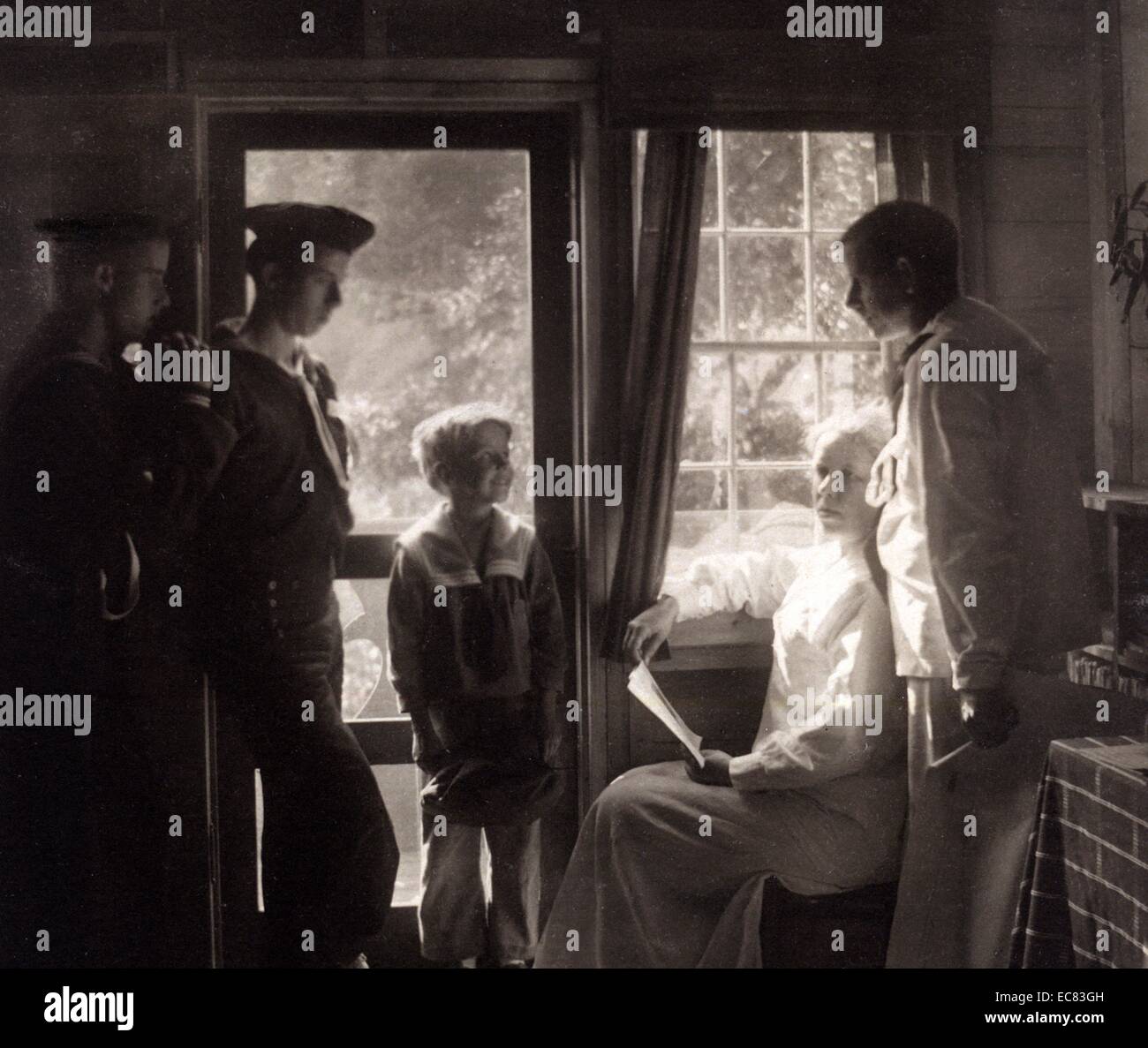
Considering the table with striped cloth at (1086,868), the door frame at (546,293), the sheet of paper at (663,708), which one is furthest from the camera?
the sheet of paper at (663,708)

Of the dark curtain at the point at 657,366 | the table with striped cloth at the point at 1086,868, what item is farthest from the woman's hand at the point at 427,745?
the table with striped cloth at the point at 1086,868

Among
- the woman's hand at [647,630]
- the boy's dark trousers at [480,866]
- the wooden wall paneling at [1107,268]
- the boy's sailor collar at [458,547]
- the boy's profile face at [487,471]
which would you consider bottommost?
the boy's dark trousers at [480,866]

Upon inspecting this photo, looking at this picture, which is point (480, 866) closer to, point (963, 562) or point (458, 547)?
point (458, 547)

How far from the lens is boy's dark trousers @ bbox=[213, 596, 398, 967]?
2.47 meters

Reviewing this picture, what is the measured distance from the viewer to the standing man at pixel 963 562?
2.43 m

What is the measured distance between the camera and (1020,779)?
2488 millimetres

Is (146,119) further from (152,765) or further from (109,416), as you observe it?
(152,765)

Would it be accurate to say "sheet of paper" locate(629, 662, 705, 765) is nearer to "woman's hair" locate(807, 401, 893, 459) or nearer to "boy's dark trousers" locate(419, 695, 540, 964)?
"boy's dark trousers" locate(419, 695, 540, 964)

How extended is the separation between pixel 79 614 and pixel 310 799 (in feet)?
2.17

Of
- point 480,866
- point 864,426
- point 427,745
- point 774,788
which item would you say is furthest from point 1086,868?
point 427,745

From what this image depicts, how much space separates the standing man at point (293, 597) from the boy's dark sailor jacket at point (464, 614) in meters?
0.15

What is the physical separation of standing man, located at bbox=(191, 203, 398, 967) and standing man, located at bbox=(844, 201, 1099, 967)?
119 cm

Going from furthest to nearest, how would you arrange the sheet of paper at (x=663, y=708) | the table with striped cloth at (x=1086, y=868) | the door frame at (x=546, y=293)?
the sheet of paper at (x=663, y=708), the door frame at (x=546, y=293), the table with striped cloth at (x=1086, y=868)

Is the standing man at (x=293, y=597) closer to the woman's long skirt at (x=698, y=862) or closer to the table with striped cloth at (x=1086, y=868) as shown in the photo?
the woman's long skirt at (x=698, y=862)
